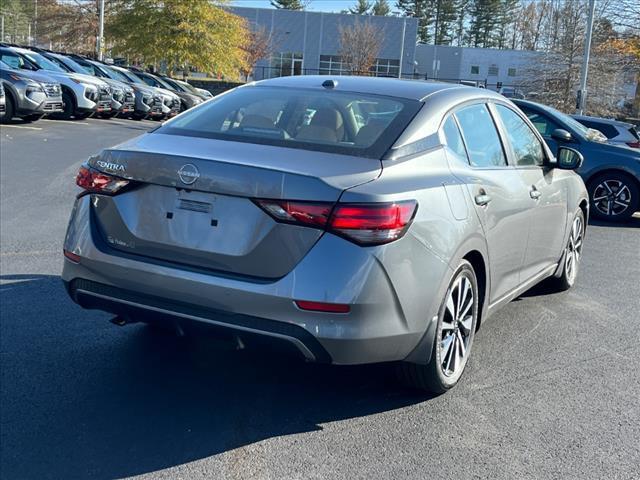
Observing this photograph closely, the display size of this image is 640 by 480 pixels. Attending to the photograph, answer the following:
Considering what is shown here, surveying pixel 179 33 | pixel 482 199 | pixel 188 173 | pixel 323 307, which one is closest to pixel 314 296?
pixel 323 307

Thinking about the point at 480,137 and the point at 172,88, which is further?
the point at 172,88

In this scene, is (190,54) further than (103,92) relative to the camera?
Yes

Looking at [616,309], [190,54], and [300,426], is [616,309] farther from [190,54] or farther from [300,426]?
[190,54]

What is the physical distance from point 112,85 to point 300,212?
20652 millimetres

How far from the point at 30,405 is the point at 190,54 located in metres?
36.5

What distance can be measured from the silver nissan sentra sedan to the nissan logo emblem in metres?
0.01

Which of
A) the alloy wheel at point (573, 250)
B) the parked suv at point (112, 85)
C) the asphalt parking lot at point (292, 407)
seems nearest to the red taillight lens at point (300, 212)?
the asphalt parking lot at point (292, 407)

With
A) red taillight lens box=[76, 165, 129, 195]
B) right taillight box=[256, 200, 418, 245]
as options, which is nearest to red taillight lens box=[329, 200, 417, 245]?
right taillight box=[256, 200, 418, 245]

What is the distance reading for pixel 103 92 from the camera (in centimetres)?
2106

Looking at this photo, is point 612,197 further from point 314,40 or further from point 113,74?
point 314,40

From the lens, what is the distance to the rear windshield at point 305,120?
3773 millimetres

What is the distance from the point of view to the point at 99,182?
3736 mm

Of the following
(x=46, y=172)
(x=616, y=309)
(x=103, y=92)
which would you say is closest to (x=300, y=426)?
(x=616, y=309)

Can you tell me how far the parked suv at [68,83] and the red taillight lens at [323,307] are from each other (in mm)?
17214
